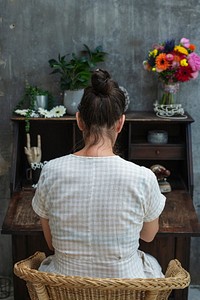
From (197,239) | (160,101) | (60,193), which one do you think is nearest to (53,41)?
(160,101)

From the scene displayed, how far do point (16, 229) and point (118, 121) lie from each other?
83 centimetres

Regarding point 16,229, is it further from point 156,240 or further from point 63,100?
point 63,100

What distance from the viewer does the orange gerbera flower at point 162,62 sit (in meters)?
2.45

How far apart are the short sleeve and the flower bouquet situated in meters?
Answer: 1.04

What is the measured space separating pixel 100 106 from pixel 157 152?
42.4 inches

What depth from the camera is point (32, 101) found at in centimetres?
262

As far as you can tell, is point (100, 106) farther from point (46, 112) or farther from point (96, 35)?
point (96, 35)

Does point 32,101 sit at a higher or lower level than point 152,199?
higher

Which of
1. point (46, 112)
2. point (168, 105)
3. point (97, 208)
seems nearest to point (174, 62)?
point (168, 105)

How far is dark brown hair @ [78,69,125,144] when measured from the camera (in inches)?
61.3

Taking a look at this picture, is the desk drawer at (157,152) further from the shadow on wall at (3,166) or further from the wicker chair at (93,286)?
the wicker chair at (93,286)

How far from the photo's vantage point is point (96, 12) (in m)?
2.61

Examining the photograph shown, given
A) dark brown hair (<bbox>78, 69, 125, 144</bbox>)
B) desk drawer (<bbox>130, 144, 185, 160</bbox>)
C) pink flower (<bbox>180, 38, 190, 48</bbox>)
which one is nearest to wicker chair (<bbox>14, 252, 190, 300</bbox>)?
dark brown hair (<bbox>78, 69, 125, 144</bbox>)

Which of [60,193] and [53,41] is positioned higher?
[53,41]
